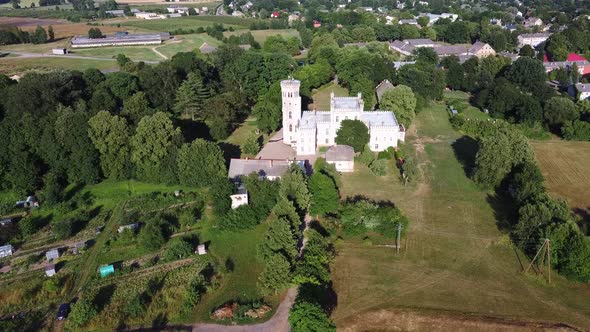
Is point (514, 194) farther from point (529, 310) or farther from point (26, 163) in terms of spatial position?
point (26, 163)

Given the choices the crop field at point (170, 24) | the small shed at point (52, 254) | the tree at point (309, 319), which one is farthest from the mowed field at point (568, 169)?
the crop field at point (170, 24)

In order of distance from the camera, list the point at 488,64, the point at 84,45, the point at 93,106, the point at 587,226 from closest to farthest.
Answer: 1. the point at 587,226
2. the point at 93,106
3. the point at 488,64
4. the point at 84,45

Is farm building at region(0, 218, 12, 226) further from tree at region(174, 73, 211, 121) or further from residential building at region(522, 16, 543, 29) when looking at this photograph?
residential building at region(522, 16, 543, 29)

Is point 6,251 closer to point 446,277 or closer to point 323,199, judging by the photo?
point 323,199

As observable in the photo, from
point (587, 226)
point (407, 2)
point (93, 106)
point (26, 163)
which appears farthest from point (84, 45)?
point (407, 2)

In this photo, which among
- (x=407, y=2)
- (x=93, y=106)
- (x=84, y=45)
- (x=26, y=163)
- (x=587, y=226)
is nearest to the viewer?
(x=587, y=226)

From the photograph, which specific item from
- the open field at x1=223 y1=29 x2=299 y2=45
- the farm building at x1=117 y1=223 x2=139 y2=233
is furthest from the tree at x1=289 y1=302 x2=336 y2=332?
the open field at x1=223 y1=29 x2=299 y2=45
